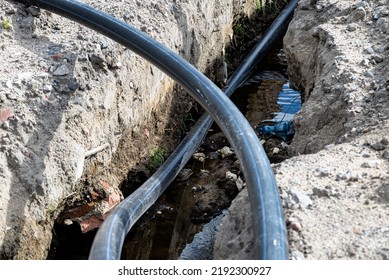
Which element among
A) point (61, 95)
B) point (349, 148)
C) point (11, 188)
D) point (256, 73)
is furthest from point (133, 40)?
point (256, 73)

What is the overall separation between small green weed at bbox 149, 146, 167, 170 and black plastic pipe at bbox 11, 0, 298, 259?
55cm

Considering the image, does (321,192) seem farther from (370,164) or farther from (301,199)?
(370,164)

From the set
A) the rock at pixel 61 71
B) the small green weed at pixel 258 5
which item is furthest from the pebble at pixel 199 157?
the small green weed at pixel 258 5

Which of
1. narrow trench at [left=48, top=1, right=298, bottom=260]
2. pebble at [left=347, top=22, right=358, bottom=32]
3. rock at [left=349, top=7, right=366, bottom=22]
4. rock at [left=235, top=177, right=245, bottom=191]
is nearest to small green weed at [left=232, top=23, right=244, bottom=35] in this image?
narrow trench at [left=48, top=1, right=298, bottom=260]

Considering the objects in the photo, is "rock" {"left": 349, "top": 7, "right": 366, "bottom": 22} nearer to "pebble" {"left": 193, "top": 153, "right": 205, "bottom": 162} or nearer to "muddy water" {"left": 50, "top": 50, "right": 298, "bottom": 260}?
"muddy water" {"left": 50, "top": 50, "right": 298, "bottom": 260}

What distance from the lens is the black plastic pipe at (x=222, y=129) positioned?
9.93 feet

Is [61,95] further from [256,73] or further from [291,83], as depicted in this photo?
[256,73]

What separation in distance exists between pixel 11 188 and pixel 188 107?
2.28 m

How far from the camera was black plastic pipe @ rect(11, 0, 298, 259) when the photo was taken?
3027 millimetres

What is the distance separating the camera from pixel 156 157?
5250mm

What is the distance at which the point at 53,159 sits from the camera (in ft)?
14.2

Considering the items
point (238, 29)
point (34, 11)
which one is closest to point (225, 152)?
point (34, 11)

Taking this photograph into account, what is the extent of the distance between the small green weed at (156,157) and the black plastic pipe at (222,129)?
552 mm
